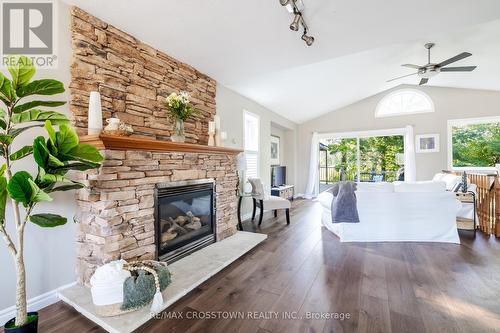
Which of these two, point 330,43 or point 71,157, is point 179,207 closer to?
point 71,157

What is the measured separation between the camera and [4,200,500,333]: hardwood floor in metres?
1.69

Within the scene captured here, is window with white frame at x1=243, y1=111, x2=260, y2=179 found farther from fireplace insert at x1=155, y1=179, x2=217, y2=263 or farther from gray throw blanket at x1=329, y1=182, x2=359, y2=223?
gray throw blanket at x1=329, y1=182, x2=359, y2=223

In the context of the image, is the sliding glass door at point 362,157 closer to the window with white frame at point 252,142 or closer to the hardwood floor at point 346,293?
the window with white frame at point 252,142

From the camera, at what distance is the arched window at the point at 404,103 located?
642 centimetres

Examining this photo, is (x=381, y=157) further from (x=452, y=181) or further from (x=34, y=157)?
(x=34, y=157)

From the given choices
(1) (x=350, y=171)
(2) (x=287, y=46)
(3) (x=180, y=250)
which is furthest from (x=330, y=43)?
(1) (x=350, y=171)

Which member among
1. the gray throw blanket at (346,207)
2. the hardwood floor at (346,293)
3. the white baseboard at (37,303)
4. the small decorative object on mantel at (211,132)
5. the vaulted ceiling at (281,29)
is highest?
the vaulted ceiling at (281,29)

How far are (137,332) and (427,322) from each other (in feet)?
6.81

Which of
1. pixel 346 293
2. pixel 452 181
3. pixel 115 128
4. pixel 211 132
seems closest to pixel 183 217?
pixel 211 132

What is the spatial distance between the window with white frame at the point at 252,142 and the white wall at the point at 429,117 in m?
3.09

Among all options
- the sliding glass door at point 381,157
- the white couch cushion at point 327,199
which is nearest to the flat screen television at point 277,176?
the white couch cushion at point 327,199

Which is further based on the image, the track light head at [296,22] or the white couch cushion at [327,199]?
the white couch cushion at [327,199]

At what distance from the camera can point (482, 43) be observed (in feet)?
12.6

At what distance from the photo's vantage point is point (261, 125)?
551 cm
